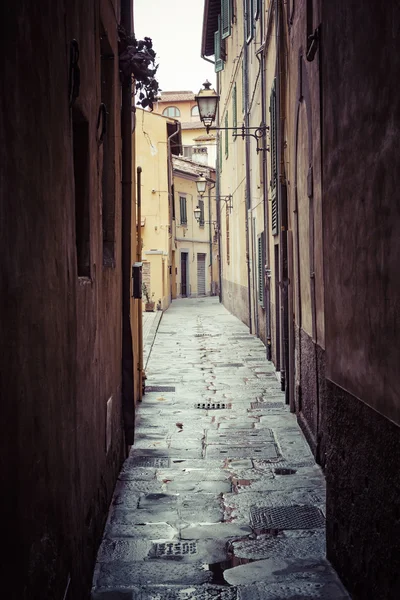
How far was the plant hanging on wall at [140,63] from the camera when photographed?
6953mm

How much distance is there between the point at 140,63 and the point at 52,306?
180 inches

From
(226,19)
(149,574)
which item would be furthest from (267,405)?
(226,19)

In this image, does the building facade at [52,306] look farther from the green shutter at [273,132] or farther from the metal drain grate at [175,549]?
the green shutter at [273,132]

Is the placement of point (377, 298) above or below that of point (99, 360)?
above

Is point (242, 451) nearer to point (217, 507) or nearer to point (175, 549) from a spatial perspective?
point (217, 507)

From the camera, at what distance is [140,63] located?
711cm

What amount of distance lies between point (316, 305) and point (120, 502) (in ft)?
7.98

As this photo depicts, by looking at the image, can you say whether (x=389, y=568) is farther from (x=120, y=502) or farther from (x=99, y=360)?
(x=120, y=502)

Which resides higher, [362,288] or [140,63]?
[140,63]

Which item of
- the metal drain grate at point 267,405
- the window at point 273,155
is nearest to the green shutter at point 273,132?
the window at point 273,155

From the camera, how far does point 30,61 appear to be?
261 cm

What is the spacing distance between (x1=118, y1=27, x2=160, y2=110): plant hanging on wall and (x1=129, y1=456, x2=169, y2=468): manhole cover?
3.46 metres

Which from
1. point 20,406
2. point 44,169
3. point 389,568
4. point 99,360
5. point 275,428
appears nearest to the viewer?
point 20,406

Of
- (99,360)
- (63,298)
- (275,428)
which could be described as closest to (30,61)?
(63,298)
